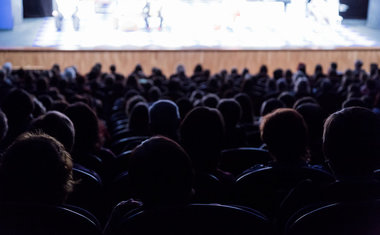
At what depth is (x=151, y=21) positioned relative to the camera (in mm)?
11797

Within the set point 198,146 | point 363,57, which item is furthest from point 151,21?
point 198,146

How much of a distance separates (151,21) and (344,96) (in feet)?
23.0

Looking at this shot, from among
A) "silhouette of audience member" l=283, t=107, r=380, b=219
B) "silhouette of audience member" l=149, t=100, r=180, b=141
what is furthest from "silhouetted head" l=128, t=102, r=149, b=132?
"silhouette of audience member" l=283, t=107, r=380, b=219

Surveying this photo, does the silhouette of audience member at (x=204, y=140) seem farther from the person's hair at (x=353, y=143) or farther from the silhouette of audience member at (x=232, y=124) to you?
the silhouette of audience member at (x=232, y=124)

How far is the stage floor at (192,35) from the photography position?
453 inches

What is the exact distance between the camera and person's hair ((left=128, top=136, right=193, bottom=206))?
147cm

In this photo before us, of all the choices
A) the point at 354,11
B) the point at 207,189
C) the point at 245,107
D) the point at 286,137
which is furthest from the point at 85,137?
the point at 354,11

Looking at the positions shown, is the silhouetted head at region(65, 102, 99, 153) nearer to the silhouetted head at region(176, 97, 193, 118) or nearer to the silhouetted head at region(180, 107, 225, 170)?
the silhouetted head at region(180, 107, 225, 170)

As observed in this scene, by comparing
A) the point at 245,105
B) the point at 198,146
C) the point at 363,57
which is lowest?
the point at 363,57

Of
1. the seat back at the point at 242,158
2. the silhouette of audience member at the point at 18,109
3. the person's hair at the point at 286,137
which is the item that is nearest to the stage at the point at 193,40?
the silhouette of audience member at the point at 18,109

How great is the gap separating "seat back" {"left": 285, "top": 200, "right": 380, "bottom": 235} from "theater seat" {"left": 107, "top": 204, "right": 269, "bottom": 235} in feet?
0.57

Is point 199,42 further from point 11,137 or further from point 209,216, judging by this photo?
point 209,216

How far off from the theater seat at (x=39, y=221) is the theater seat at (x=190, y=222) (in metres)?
0.12

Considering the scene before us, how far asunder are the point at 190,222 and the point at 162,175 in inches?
9.2
